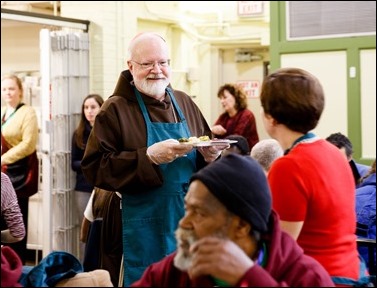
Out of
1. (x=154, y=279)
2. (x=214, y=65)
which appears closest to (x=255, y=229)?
(x=154, y=279)

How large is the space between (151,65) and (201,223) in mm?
1269

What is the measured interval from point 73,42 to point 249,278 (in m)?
4.32

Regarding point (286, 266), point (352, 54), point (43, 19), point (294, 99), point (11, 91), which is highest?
point (43, 19)

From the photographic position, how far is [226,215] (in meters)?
1.70

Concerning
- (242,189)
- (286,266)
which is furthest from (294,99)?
(286,266)

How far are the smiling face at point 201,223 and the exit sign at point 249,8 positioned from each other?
18.2 feet

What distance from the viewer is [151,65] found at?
284 cm

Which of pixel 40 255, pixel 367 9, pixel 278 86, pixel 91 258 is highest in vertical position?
pixel 367 9

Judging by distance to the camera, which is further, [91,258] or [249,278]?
[91,258]

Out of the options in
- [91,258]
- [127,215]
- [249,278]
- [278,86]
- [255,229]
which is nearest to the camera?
[249,278]

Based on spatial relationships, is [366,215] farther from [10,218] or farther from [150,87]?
[10,218]

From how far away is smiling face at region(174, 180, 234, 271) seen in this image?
5.56ft

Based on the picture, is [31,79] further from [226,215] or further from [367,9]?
[226,215]

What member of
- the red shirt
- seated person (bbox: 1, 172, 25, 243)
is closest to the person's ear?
the red shirt
